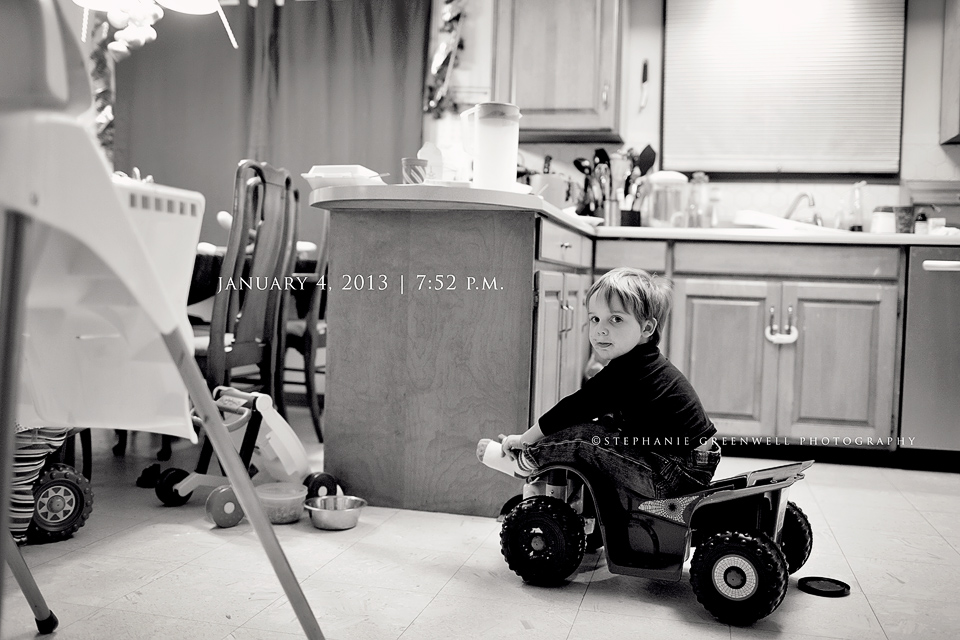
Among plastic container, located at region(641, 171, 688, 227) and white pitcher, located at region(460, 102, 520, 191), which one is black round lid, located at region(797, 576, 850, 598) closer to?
white pitcher, located at region(460, 102, 520, 191)

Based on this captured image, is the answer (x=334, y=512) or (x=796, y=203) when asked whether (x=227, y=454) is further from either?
(x=796, y=203)

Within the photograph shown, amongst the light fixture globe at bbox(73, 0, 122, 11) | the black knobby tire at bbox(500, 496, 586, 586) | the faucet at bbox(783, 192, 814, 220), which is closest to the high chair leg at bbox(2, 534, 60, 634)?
the black knobby tire at bbox(500, 496, 586, 586)

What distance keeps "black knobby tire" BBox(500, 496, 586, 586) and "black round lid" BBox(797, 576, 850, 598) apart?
0.46 metres

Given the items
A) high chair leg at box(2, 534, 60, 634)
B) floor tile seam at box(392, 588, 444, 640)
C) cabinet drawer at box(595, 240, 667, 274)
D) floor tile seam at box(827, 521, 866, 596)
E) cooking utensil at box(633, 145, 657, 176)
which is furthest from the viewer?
cooking utensil at box(633, 145, 657, 176)

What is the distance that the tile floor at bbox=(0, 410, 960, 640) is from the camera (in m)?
1.41

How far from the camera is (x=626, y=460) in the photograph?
160cm

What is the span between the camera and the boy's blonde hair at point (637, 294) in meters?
1.67

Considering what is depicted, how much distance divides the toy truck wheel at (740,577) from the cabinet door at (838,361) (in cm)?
177

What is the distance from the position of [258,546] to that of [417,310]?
27.2 inches

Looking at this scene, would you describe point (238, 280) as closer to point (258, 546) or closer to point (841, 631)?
point (258, 546)

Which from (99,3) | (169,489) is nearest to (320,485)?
(169,489)

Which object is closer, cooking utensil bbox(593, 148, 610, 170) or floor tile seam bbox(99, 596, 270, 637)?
floor tile seam bbox(99, 596, 270, 637)

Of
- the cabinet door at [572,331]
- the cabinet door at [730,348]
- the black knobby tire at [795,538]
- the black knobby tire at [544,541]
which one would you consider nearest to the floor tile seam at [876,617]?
the black knobby tire at [795,538]

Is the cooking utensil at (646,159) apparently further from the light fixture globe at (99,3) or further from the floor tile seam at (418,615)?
the floor tile seam at (418,615)
